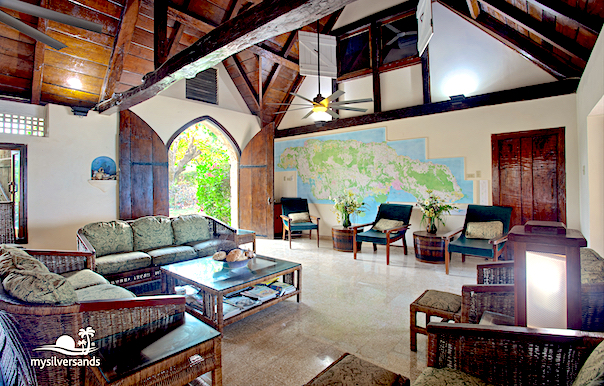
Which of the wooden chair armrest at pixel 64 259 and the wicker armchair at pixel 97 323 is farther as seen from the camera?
the wooden chair armrest at pixel 64 259

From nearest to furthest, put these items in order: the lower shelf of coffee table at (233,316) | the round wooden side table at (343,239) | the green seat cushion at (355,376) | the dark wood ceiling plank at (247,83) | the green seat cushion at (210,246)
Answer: the green seat cushion at (355,376), the lower shelf of coffee table at (233,316), the green seat cushion at (210,246), the round wooden side table at (343,239), the dark wood ceiling plank at (247,83)

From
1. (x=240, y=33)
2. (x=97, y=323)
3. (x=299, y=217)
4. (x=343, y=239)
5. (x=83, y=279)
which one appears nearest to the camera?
(x=97, y=323)

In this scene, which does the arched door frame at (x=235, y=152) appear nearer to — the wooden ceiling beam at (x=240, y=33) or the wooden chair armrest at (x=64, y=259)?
the wooden ceiling beam at (x=240, y=33)

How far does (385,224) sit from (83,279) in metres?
4.34

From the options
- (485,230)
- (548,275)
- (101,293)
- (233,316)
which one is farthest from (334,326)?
(485,230)

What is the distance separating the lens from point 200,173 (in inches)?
353

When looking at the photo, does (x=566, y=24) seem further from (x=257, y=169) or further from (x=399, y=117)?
(x=257, y=169)

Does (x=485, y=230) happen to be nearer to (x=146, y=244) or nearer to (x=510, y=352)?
(x=510, y=352)

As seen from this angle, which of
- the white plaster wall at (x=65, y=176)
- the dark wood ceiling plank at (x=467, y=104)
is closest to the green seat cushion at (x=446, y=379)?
the dark wood ceiling plank at (x=467, y=104)

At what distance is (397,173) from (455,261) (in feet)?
6.23

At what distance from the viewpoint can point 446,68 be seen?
17.6 ft

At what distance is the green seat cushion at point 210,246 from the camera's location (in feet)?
14.0

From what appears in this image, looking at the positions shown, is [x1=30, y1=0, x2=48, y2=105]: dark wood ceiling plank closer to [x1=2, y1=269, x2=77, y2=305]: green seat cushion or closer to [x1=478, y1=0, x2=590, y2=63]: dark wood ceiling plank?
[x1=2, y1=269, x2=77, y2=305]: green seat cushion

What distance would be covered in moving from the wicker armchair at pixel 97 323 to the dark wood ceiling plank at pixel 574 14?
4.07 metres
